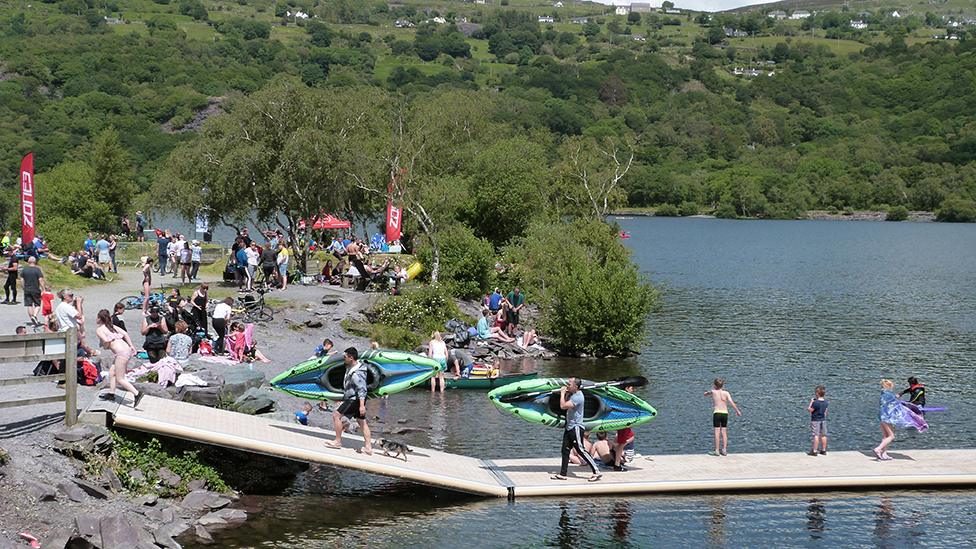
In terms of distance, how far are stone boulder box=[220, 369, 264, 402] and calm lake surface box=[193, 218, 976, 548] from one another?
3578 millimetres

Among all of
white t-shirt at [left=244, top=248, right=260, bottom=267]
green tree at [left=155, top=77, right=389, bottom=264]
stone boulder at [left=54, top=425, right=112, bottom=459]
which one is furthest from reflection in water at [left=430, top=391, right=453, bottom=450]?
green tree at [left=155, top=77, right=389, bottom=264]

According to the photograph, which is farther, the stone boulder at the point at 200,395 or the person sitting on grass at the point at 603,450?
the stone boulder at the point at 200,395

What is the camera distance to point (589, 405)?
25484 mm

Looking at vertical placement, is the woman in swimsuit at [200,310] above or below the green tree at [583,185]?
below

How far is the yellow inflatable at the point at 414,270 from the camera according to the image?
176 ft

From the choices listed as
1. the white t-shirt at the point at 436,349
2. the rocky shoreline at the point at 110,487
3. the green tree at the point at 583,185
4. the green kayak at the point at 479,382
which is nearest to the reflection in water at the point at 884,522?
the rocky shoreline at the point at 110,487

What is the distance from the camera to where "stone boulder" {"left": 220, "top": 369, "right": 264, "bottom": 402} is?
27.2m

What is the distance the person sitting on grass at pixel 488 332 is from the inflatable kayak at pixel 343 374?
1718 cm

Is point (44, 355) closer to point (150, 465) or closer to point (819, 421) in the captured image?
point (150, 465)

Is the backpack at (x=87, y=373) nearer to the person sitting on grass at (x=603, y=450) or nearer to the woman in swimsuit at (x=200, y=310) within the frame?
the woman in swimsuit at (x=200, y=310)

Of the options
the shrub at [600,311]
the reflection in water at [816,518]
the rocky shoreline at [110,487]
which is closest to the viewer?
the rocky shoreline at [110,487]

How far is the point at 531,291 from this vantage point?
5266cm

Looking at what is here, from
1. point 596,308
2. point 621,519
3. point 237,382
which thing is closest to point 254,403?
point 237,382

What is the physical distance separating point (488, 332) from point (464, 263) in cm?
920
